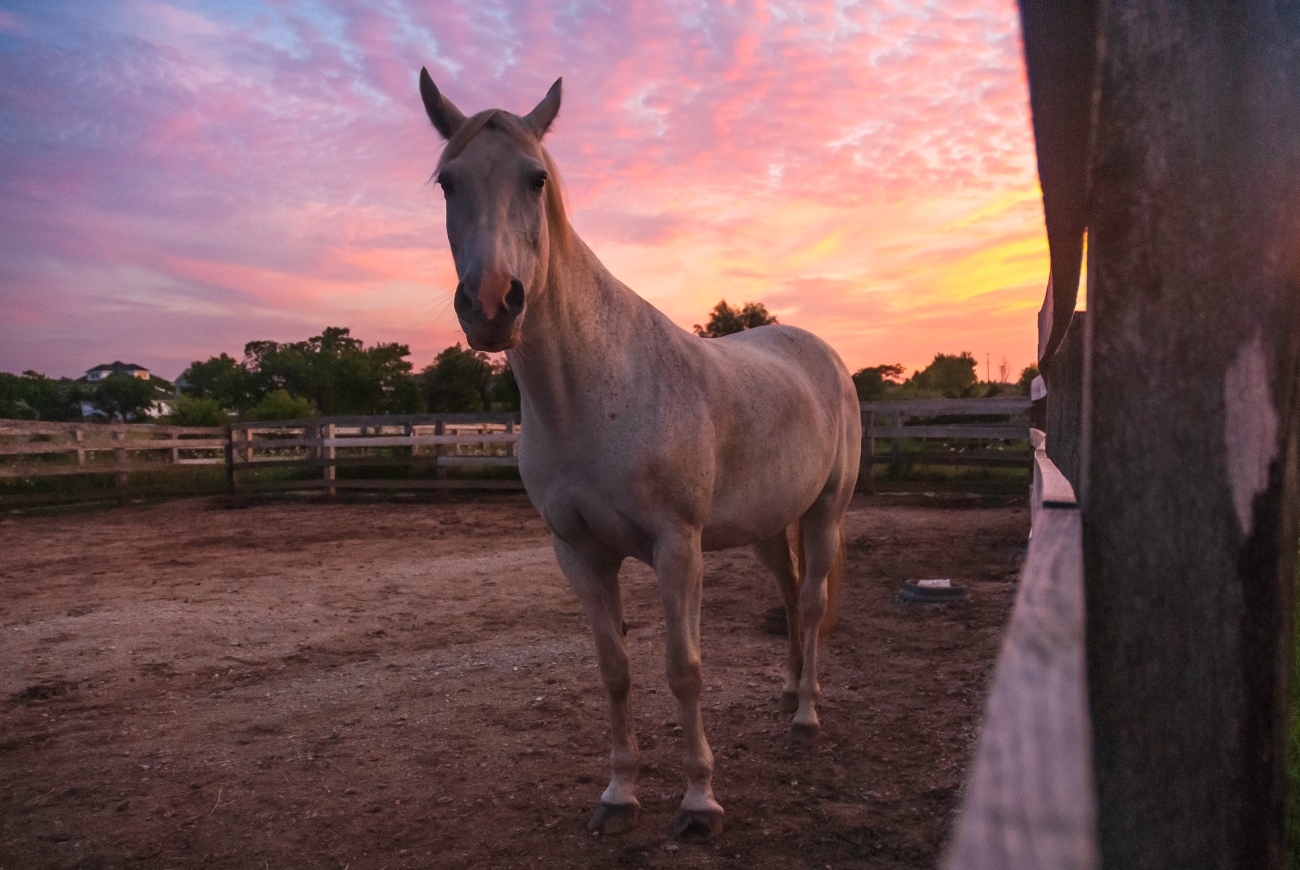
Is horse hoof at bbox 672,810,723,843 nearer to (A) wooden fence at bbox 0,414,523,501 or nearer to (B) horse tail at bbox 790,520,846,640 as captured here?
(B) horse tail at bbox 790,520,846,640

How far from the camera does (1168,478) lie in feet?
2.67

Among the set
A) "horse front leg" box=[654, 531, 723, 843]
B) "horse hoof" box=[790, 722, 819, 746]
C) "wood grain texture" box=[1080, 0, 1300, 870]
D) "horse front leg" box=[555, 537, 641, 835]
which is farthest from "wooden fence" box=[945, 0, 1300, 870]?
"horse hoof" box=[790, 722, 819, 746]

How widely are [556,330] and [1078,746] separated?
2.12m

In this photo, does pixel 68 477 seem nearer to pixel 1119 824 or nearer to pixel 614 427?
pixel 614 427

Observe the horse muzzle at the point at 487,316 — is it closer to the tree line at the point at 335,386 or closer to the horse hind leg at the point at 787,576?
the horse hind leg at the point at 787,576

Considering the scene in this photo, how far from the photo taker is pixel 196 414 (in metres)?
25.3

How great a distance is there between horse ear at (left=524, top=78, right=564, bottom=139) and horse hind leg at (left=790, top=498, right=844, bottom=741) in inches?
86.9

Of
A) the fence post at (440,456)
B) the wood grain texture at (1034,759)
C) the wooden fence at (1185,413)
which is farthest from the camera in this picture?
the fence post at (440,456)

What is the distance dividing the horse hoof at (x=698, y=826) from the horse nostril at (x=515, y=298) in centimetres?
173

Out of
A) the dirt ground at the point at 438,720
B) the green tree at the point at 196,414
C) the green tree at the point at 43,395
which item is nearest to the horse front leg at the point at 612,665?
the dirt ground at the point at 438,720

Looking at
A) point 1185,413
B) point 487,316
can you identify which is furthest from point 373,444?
point 1185,413

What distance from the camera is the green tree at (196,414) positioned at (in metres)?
25.1

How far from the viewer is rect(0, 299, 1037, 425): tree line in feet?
80.1

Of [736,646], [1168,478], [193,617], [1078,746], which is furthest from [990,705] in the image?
[193,617]
